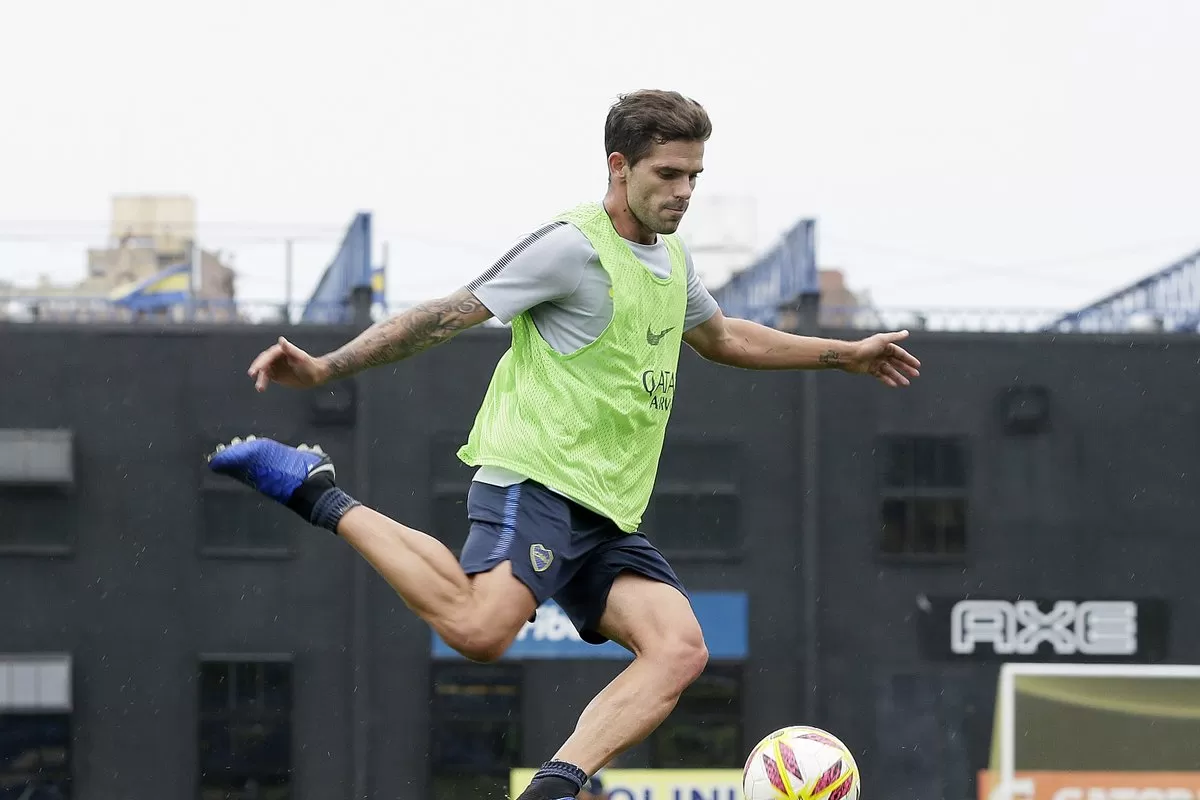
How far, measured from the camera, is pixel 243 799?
19047 millimetres

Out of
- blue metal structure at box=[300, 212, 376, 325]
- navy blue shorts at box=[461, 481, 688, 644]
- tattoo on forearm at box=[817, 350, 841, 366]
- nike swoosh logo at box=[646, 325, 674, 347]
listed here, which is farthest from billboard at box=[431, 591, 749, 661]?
nike swoosh logo at box=[646, 325, 674, 347]

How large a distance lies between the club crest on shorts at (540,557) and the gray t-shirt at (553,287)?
0.20 metres

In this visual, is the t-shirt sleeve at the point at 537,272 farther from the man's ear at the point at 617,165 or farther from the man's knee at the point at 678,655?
the man's knee at the point at 678,655

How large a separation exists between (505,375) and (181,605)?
1495 cm

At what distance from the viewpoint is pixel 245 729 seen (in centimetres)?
1909

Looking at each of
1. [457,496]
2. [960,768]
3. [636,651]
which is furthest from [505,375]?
[960,768]

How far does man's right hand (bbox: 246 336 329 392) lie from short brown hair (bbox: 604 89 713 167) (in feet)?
3.24

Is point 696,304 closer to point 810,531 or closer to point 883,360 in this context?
point 883,360

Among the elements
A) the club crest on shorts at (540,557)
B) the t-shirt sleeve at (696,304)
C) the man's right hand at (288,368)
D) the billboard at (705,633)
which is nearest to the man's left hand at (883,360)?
the t-shirt sleeve at (696,304)

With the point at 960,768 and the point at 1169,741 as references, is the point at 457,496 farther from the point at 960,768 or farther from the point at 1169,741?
the point at 1169,741

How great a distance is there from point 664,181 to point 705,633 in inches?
585

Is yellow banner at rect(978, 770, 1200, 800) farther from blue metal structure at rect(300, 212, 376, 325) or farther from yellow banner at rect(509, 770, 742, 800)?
blue metal structure at rect(300, 212, 376, 325)

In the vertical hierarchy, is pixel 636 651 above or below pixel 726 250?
below

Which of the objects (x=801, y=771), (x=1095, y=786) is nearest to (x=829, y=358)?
(x=801, y=771)
